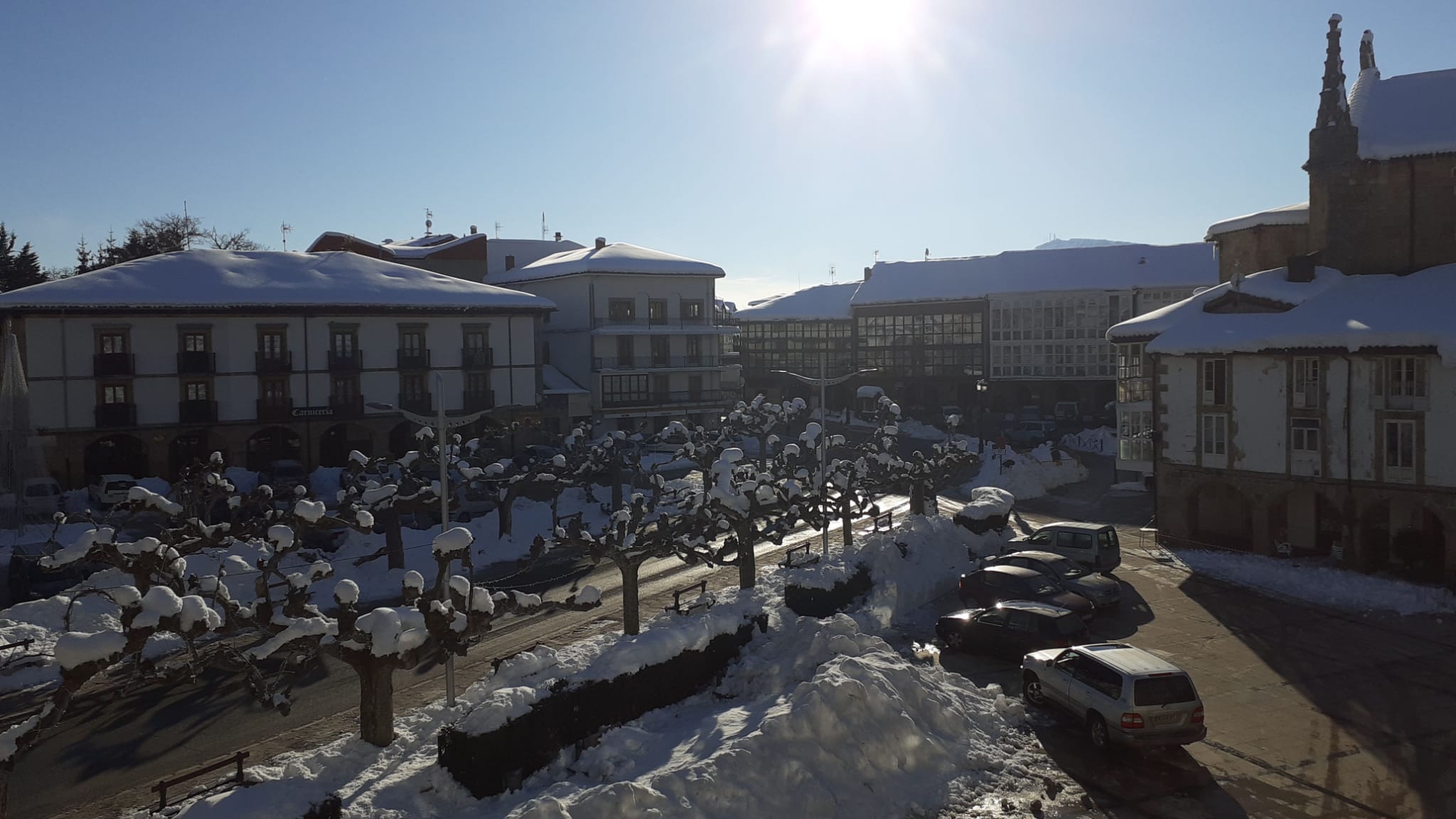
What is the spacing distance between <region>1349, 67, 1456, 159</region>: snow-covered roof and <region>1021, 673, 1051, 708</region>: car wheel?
25.5 m

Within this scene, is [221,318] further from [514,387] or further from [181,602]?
[181,602]

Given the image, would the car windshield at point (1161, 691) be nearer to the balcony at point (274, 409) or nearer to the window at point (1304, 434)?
the window at point (1304, 434)

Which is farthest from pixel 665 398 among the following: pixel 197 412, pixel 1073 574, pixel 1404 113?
pixel 1404 113

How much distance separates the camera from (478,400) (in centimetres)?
5144

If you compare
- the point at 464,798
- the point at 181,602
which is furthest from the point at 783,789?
the point at 181,602

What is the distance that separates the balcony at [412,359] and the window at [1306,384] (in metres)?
37.7

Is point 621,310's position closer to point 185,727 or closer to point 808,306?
point 808,306

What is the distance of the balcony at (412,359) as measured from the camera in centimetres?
4878

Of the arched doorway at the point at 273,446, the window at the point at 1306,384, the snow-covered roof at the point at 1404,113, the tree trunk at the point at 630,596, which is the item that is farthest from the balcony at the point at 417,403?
the snow-covered roof at the point at 1404,113

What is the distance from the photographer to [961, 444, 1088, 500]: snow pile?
159 ft

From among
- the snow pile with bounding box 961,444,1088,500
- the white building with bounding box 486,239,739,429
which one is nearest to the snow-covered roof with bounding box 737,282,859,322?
the white building with bounding box 486,239,739,429

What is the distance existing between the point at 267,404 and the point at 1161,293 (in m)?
58.5

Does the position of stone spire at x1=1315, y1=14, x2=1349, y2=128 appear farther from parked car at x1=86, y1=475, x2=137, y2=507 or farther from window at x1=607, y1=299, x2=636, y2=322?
parked car at x1=86, y1=475, x2=137, y2=507

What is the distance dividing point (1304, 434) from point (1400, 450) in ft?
8.32
